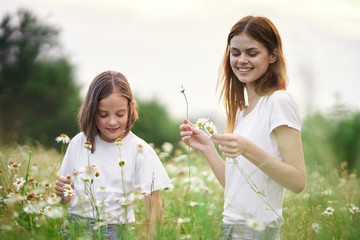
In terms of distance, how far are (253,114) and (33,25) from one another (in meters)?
21.1

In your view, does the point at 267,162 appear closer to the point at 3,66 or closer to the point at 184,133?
the point at 184,133

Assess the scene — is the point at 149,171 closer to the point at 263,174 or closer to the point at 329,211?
the point at 263,174

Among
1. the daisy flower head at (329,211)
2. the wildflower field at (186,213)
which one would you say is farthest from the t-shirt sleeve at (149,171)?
the daisy flower head at (329,211)

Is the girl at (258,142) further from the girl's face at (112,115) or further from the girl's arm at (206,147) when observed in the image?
the girl's face at (112,115)

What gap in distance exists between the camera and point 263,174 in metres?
2.46

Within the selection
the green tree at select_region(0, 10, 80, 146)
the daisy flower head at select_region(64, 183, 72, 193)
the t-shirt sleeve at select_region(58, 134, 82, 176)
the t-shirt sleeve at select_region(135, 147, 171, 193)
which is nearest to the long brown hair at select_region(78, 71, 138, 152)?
the t-shirt sleeve at select_region(58, 134, 82, 176)

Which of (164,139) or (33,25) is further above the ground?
(33,25)

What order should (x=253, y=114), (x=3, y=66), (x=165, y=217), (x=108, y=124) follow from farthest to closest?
(x=3, y=66) → (x=165, y=217) → (x=108, y=124) → (x=253, y=114)

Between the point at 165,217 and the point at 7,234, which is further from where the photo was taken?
the point at 165,217

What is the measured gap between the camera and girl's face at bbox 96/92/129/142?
2.80m

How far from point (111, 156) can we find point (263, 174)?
1123mm

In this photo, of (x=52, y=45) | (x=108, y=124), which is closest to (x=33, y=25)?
(x=52, y=45)

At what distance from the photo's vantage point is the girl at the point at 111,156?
2748mm

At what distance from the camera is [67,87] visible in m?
22.6
